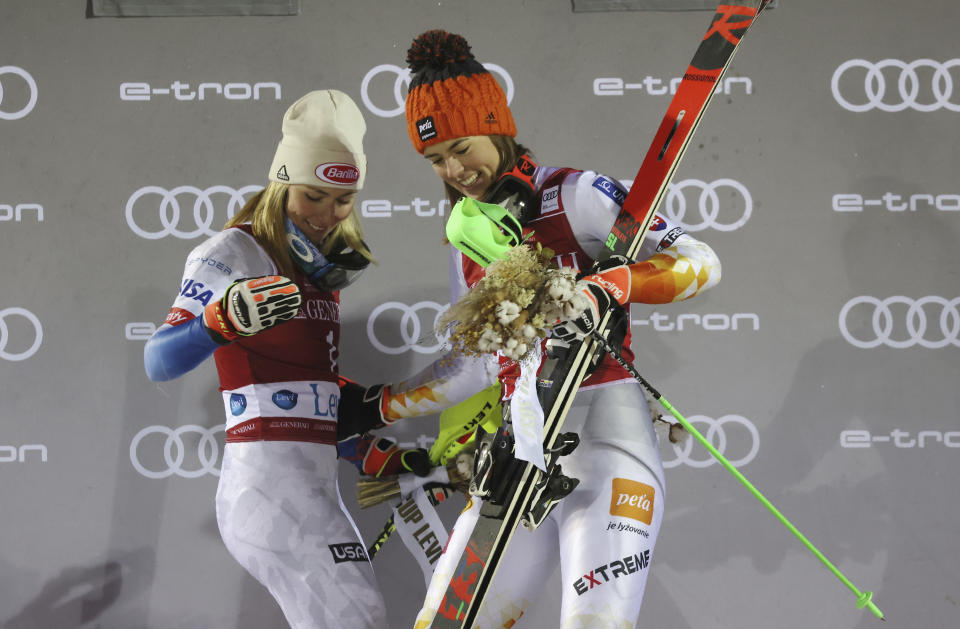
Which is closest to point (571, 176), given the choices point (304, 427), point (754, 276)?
point (304, 427)

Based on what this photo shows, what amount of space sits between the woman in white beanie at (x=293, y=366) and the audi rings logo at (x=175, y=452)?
2.00 feet

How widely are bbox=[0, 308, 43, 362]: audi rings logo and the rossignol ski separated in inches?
72.2

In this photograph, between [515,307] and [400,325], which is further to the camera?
[400,325]

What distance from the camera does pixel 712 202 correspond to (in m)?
3.08

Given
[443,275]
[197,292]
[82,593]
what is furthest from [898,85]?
[82,593]

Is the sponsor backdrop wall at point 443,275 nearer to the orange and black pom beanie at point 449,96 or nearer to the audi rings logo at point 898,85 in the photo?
the audi rings logo at point 898,85

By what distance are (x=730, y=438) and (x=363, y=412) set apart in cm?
127

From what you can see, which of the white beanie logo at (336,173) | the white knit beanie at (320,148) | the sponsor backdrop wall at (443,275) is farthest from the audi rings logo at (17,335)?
the white beanie logo at (336,173)

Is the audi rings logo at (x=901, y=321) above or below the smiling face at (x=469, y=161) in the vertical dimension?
below

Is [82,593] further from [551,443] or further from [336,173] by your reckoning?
[551,443]

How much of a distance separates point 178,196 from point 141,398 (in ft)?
2.32

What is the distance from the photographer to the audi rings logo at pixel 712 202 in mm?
3076

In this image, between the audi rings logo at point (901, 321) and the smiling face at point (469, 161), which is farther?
the audi rings logo at point (901, 321)

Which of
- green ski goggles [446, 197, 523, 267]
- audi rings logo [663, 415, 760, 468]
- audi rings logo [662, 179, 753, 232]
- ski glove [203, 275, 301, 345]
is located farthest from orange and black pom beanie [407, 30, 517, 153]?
audi rings logo [663, 415, 760, 468]
